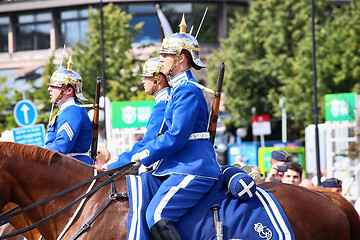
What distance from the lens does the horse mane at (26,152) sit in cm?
586

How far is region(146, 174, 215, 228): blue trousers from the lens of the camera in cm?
553

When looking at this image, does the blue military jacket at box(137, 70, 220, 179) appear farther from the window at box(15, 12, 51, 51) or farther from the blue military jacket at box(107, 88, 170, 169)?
the window at box(15, 12, 51, 51)

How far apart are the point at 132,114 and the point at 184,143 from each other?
40.4 feet

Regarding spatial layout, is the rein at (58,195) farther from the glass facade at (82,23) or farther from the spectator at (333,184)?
the glass facade at (82,23)

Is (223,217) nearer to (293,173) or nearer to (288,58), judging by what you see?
(293,173)

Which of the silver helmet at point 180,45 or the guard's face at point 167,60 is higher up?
the silver helmet at point 180,45

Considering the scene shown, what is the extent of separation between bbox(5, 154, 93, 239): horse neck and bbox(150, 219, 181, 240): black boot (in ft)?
2.98

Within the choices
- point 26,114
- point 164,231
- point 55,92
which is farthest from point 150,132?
point 26,114

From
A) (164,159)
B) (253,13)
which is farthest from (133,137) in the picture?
(253,13)

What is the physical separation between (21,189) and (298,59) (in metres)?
28.1

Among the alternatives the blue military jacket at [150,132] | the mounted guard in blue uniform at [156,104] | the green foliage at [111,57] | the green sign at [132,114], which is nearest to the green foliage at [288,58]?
the green foliage at [111,57]

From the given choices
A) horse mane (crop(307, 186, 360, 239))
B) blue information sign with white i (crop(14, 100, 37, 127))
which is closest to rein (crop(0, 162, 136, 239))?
horse mane (crop(307, 186, 360, 239))

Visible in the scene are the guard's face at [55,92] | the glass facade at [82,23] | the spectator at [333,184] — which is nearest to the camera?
the guard's face at [55,92]

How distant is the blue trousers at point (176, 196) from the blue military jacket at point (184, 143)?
8 cm
